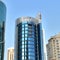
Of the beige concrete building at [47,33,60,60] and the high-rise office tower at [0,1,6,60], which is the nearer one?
the high-rise office tower at [0,1,6,60]

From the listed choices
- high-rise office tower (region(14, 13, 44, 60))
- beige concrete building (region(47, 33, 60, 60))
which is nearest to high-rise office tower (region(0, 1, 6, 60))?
high-rise office tower (region(14, 13, 44, 60))

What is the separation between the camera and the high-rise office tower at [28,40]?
95.9 m

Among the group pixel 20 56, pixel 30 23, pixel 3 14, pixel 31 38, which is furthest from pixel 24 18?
pixel 3 14

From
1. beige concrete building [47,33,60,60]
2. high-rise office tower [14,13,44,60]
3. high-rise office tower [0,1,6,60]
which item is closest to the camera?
high-rise office tower [0,1,6,60]

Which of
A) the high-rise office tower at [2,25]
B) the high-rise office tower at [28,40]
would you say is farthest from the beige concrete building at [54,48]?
the high-rise office tower at [2,25]

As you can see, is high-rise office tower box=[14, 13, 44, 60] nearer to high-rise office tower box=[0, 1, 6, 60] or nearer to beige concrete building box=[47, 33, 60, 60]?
beige concrete building box=[47, 33, 60, 60]

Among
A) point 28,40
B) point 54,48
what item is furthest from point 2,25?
point 54,48

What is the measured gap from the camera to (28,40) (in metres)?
97.4

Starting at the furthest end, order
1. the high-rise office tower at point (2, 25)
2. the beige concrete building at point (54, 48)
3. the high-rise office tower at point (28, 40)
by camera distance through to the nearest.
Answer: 1. the beige concrete building at point (54, 48)
2. the high-rise office tower at point (28, 40)
3. the high-rise office tower at point (2, 25)

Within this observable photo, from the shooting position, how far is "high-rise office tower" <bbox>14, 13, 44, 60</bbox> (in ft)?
315

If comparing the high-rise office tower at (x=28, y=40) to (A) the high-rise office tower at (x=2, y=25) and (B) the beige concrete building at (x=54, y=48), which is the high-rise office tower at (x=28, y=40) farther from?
(A) the high-rise office tower at (x=2, y=25)

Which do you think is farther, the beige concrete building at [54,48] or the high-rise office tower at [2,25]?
the beige concrete building at [54,48]

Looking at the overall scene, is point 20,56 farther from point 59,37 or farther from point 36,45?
point 59,37

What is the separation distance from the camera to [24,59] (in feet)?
309
